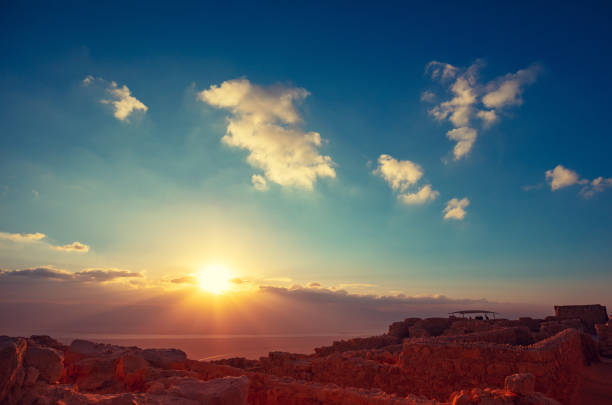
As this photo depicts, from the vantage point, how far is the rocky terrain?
3.25m

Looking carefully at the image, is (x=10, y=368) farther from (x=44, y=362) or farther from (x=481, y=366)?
(x=481, y=366)

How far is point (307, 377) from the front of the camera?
9539 millimetres

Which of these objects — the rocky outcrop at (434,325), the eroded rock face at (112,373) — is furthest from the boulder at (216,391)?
the rocky outcrop at (434,325)

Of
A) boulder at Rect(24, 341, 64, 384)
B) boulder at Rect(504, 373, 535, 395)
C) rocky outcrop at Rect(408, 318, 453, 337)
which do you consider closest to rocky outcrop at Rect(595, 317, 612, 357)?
rocky outcrop at Rect(408, 318, 453, 337)

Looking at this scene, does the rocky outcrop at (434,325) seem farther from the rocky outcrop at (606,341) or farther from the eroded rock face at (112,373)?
the eroded rock face at (112,373)

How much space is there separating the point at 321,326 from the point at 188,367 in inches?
2886

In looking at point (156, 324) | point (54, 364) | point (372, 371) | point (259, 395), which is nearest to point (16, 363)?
point (54, 364)

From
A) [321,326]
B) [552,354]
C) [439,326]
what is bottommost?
[321,326]

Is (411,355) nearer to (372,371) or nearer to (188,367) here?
(372,371)

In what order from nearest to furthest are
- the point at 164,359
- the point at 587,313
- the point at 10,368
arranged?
the point at 10,368 < the point at 164,359 < the point at 587,313

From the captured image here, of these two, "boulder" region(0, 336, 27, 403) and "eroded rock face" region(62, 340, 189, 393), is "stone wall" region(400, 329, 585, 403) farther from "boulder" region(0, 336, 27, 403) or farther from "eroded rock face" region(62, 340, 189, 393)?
"boulder" region(0, 336, 27, 403)

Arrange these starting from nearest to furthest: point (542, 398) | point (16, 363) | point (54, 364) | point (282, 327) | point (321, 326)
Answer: point (16, 363) < point (54, 364) < point (542, 398) < point (282, 327) < point (321, 326)

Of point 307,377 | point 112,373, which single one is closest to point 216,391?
point 112,373

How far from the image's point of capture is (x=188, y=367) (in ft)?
27.5
